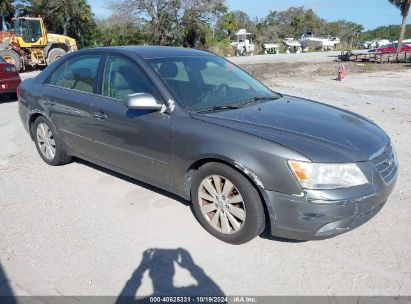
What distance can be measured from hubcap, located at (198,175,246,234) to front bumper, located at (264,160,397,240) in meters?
0.30

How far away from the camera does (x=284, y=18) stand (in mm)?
87625

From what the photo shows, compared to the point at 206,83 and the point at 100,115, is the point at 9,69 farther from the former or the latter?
the point at 206,83

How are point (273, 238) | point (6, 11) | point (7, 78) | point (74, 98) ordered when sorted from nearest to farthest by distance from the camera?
point (273, 238) < point (74, 98) < point (7, 78) < point (6, 11)

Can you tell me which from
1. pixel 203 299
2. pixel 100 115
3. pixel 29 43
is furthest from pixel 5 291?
pixel 29 43

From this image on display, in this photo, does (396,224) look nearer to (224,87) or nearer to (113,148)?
(224,87)

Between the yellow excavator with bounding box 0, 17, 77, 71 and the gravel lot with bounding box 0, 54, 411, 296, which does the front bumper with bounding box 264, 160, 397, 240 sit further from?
the yellow excavator with bounding box 0, 17, 77, 71

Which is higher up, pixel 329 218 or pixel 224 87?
pixel 224 87

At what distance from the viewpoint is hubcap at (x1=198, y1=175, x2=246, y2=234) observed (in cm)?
316

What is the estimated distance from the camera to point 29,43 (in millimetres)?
20531

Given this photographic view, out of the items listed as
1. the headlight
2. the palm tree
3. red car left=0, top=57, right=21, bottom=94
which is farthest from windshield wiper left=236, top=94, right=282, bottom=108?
the palm tree

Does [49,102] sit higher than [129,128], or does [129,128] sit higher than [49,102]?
[49,102]

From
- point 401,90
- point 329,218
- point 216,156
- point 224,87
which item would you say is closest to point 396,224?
point 329,218

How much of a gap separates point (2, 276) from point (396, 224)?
3.39 meters

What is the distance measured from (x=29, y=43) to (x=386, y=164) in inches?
842
